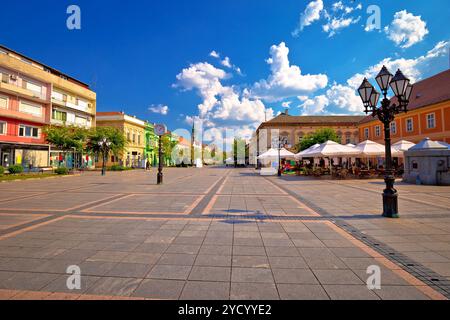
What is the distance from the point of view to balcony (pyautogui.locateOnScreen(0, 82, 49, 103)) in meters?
23.8

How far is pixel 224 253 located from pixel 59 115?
1489 inches

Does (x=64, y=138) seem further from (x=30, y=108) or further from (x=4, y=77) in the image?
(x=4, y=77)

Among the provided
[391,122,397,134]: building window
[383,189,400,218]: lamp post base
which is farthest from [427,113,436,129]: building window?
[383,189,400,218]: lamp post base

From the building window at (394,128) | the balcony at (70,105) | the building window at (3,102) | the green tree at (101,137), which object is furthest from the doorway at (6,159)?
the building window at (394,128)

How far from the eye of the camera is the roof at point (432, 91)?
23919mm

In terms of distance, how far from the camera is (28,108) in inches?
1065

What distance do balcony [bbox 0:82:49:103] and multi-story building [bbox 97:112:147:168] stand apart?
12.9 m

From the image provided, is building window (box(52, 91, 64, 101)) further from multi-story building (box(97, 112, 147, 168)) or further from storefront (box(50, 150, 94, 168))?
multi-story building (box(97, 112, 147, 168))

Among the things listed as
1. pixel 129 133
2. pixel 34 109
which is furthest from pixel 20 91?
pixel 129 133

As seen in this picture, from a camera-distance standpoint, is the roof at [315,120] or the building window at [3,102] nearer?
the building window at [3,102]

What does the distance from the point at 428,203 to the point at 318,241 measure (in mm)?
6498

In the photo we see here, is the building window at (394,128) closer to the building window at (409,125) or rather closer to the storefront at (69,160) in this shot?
the building window at (409,125)
